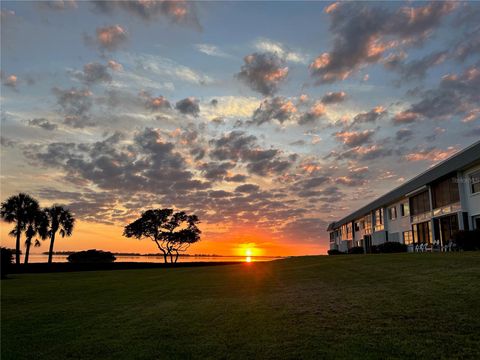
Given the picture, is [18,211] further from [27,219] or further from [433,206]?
[433,206]

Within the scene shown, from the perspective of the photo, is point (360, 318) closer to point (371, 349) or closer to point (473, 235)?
point (371, 349)

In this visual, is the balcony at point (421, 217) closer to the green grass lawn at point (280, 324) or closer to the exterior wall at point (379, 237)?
the exterior wall at point (379, 237)

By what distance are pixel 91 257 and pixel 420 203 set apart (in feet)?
152

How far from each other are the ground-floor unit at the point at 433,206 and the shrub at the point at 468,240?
10.8ft

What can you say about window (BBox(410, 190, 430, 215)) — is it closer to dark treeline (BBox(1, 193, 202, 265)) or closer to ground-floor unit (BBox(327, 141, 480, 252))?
ground-floor unit (BBox(327, 141, 480, 252))

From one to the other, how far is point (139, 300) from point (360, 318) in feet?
27.7

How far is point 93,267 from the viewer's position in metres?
56.9

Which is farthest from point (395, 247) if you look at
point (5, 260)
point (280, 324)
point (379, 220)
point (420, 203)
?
point (5, 260)

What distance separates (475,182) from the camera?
27.8 m

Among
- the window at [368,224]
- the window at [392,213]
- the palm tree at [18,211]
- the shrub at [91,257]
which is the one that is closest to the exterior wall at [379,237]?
the window at [392,213]

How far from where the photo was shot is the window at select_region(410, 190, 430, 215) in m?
36.4

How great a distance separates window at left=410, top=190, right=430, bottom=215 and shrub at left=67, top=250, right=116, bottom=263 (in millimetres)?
43842

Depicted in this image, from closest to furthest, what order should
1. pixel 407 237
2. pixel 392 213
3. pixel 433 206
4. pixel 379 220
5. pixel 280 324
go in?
pixel 280 324 → pixel 433 206 → pixel 407 237 → pixel 392 213 → pixel 379 220

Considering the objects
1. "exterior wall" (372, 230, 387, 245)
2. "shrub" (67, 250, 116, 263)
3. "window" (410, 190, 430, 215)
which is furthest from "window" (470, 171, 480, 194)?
"shrub" (67, 250, 116, 263)
